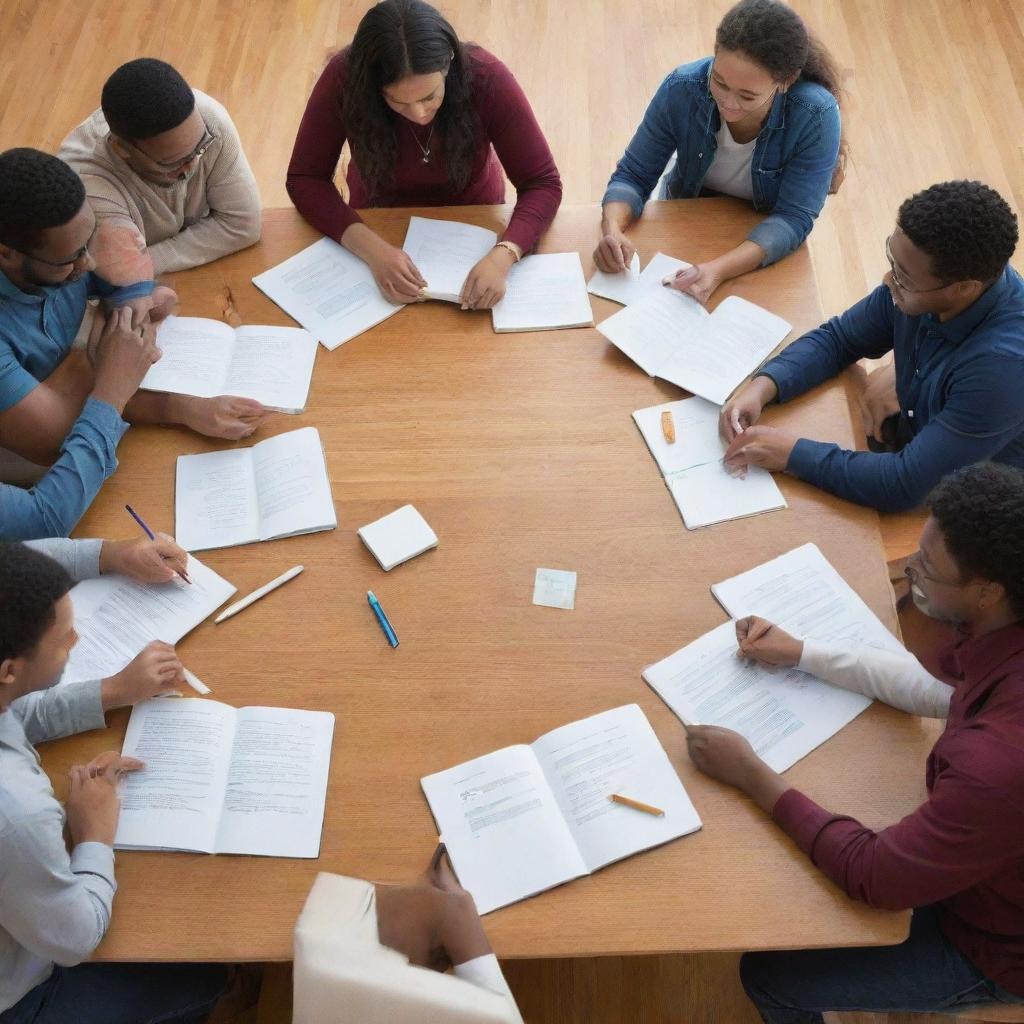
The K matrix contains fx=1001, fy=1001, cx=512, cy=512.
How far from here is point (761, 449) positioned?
1819 millimetres

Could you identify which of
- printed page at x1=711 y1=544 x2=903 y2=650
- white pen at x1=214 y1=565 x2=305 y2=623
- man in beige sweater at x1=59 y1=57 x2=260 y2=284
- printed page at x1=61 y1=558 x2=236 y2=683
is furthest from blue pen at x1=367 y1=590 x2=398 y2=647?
man in beige sweater at x1=59 y1=57 x2=260 y2=284

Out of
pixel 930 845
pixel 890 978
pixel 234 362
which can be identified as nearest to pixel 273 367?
pixel 234 362

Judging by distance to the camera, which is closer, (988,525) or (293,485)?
(988,525)

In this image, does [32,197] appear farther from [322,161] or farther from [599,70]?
[599,70]

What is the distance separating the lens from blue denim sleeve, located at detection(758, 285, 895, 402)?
1.94m

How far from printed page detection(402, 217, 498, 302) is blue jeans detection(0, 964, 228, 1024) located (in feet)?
4.47

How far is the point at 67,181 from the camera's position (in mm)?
1767

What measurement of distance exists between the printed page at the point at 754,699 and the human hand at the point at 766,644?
2cm

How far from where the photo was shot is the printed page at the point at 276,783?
1462 mm

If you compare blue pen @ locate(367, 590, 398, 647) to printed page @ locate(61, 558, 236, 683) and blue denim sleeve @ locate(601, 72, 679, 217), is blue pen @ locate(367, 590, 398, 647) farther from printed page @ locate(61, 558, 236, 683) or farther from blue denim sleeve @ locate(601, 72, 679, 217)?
blue denim sleeve @ locate(601, 72, 679, 217)

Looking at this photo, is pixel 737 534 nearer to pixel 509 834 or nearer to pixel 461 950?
pixel 509 834

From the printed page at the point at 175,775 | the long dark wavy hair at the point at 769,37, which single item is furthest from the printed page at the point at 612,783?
the long dark wavy hair at the point at 769,37

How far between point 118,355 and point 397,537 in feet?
2.21

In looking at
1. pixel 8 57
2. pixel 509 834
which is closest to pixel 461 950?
pixel 509 834
